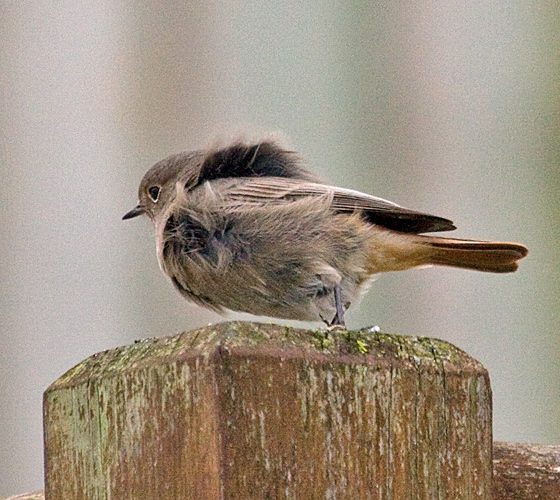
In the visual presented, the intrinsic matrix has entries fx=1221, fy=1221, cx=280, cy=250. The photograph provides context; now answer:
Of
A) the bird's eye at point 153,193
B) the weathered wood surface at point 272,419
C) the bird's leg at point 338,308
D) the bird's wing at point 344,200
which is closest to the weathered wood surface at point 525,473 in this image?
the weathered wood surface at point 272,419

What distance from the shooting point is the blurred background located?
17.8ft

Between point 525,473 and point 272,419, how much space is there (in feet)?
2.03

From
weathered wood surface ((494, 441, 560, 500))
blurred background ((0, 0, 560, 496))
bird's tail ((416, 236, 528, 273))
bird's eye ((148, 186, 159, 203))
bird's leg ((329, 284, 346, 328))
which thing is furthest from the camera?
blurred background ((0, 0, 560, 496))

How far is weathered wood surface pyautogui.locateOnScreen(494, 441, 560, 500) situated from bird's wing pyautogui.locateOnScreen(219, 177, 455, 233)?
5.61ft

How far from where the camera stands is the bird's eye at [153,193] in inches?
178

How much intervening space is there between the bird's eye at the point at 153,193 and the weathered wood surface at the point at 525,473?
263 cm

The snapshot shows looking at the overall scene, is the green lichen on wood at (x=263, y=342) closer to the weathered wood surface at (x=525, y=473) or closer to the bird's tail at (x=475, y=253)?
the weathered wood surface at (x=525, y=473)

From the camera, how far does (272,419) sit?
64.1 inches

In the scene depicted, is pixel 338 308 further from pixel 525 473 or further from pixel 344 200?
pixel 525 473

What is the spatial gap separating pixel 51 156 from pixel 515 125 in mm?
2191

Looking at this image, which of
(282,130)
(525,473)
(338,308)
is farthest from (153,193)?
(525,473)

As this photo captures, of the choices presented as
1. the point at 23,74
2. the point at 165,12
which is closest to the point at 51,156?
the point at 23,74

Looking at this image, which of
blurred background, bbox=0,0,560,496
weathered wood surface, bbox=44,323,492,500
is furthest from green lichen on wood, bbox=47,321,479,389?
blurred background, bbox=0,0,560,496

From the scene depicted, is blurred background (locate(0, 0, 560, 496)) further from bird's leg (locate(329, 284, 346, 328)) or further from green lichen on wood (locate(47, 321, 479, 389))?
green lichen on wood (locate(47, 321, 479, 389))
